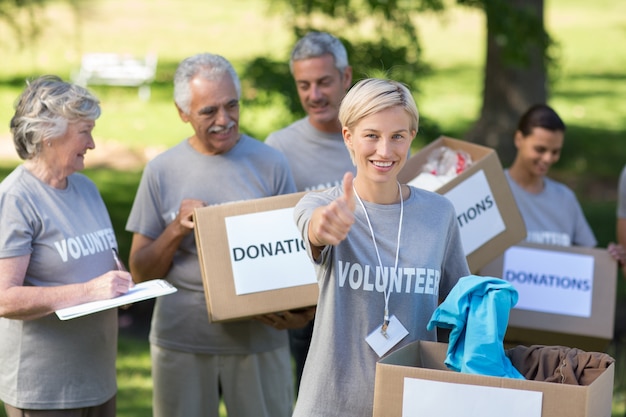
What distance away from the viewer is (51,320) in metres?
3.34

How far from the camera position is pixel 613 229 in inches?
381

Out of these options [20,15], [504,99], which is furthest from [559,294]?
[504,99]

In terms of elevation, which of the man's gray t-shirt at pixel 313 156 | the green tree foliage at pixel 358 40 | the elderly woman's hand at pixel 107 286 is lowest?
the elderly woman's hand at pixel 107 286

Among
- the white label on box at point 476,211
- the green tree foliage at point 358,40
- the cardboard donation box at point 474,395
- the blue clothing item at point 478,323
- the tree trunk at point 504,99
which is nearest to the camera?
the cardboard donation box at point 474,395

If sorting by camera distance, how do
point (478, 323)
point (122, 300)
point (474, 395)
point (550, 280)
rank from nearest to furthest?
point (474, 395), point (478, 323), point (122, 300), point (550, 280)

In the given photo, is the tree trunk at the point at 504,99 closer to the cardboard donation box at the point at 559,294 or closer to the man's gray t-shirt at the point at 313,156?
the cardboard donation box at the point at 559,294

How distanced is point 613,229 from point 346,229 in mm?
7855

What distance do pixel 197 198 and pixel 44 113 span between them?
0.72 m

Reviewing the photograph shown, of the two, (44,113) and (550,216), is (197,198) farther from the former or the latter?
(550,216)

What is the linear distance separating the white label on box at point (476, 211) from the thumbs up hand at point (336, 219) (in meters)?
1.36

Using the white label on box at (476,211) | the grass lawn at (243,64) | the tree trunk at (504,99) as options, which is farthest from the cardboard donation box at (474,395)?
the tree trunk at (504,99)

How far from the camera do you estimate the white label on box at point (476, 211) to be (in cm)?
374

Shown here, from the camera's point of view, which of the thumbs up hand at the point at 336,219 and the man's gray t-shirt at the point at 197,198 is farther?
the man's gray t-shirt at the point at 197,198

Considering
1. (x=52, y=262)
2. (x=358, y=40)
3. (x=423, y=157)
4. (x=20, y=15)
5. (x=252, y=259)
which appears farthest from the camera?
(x=20, y=15)
